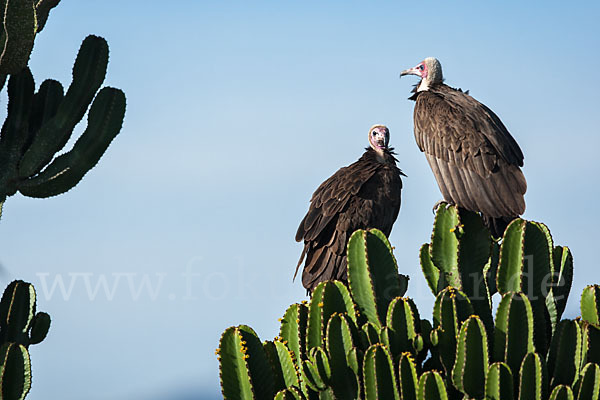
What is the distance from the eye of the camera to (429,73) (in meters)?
9.47

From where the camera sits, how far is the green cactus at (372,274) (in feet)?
20.5

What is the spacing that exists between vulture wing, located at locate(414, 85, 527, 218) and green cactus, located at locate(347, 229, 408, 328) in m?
1.79

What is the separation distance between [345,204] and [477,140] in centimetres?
147

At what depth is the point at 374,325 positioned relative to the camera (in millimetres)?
6195

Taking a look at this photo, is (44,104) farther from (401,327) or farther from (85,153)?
(401,327)

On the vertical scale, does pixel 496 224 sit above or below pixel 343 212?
below

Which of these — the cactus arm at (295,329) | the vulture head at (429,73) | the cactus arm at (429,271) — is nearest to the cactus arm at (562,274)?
the cactus arm at (429,271)

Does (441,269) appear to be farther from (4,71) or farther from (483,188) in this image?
(4,71)

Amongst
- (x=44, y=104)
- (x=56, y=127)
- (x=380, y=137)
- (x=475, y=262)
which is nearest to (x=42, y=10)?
(x=44, y=104)

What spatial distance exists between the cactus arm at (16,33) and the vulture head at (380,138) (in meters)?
3.71

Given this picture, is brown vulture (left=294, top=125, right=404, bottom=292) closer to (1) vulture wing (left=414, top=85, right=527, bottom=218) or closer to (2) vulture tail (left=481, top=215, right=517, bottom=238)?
(1) vulture wing (left=414, top=85, right=527, bottom=218)

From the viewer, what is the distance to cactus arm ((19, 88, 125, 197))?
7.29 m

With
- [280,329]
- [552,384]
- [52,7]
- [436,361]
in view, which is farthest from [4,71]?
[552,384]

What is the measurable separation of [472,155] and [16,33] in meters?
4.27
